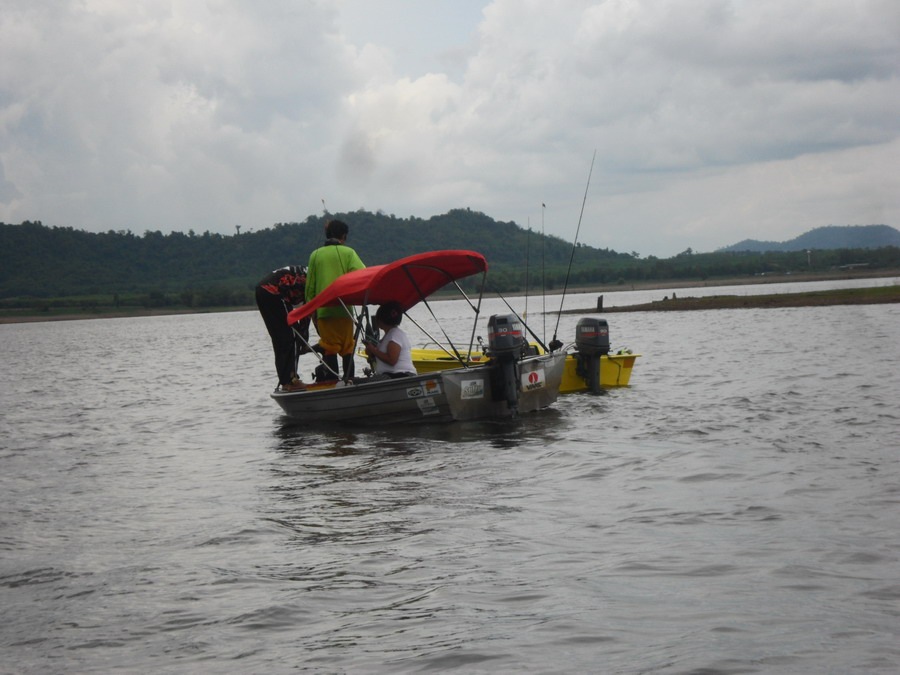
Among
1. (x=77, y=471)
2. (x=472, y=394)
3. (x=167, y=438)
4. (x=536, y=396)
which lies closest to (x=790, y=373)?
(x=536, y=396)

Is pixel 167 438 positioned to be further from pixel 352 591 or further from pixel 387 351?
pixel 352 591

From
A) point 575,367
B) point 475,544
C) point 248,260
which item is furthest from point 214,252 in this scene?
point 475,544

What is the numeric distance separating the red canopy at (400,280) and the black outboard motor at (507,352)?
1.24 meters

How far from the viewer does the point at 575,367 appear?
17.0 m

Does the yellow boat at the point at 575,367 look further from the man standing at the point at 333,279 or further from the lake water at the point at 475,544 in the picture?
the man standing at the point at 333,279

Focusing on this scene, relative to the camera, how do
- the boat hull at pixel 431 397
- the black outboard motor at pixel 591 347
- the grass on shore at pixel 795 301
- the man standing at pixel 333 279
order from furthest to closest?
the grass on shore at pixel 795 301 < the black outboard motor at pixel 591 347 < the man standing at pixel 333 279 < the boat hull at pixel 431 397

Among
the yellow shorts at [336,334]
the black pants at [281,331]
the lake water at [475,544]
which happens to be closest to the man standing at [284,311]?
the black pants at [281,331]

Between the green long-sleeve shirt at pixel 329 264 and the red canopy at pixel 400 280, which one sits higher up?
the green long-sleeve shirt at pixel 329 264

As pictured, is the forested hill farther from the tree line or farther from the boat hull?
the boat hull

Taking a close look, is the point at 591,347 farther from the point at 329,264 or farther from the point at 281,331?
the point at 281,331

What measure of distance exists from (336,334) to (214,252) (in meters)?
172

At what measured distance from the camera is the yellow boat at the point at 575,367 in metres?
16.7

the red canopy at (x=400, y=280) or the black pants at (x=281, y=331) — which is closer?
the red canopy at (x=400, y=280)

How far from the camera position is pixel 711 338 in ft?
113
